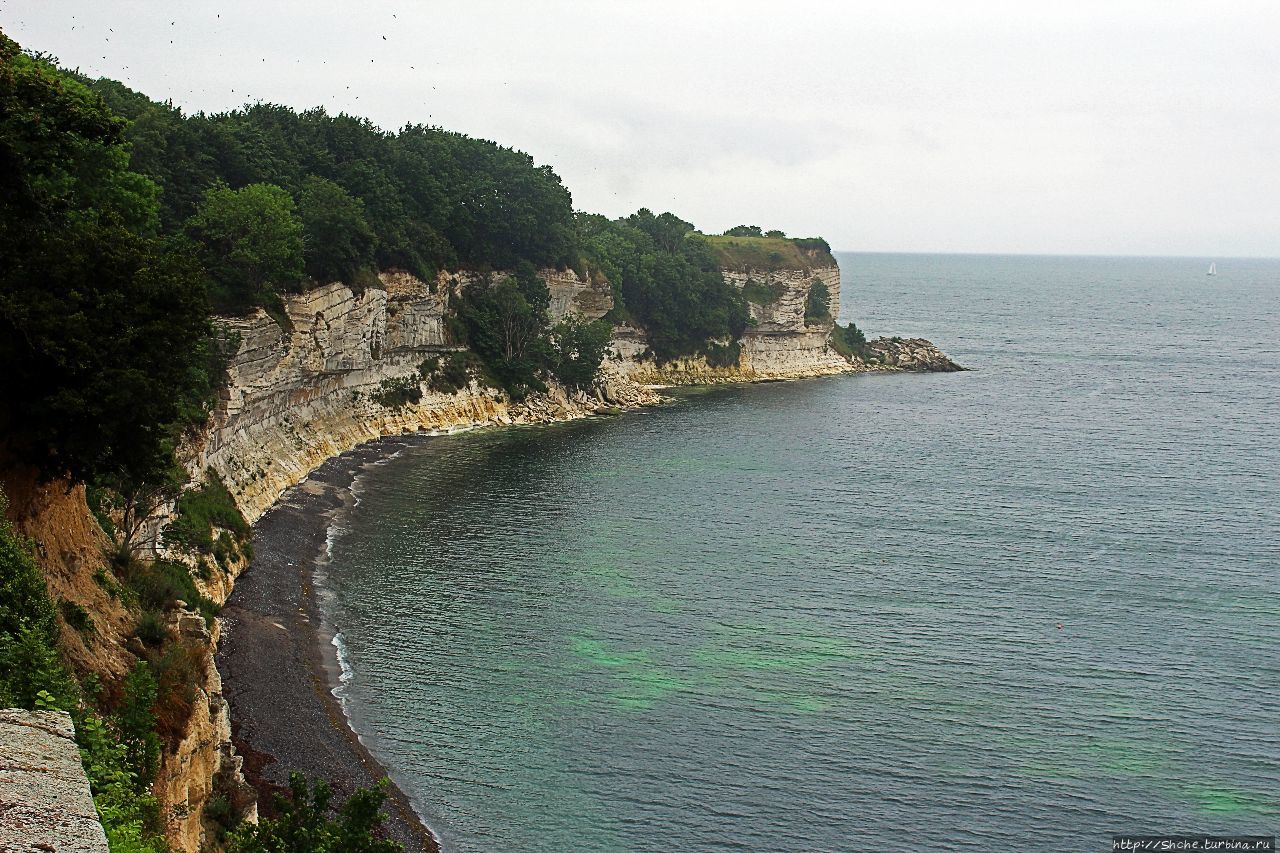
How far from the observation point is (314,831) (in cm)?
2338

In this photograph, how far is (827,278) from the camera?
16112 cm

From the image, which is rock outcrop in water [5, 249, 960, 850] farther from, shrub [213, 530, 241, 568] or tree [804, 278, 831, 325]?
tree [804, 278, 831, 325]

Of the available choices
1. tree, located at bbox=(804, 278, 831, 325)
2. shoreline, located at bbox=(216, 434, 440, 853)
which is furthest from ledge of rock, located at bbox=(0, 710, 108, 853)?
tree, located at bbox=(804, 278, 831, 325)

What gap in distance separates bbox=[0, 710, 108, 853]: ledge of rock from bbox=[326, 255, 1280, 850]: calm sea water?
2259cm

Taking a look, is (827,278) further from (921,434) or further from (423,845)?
(423,845)

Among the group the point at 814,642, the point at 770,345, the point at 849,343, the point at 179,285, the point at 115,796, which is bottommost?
the point at 814,642

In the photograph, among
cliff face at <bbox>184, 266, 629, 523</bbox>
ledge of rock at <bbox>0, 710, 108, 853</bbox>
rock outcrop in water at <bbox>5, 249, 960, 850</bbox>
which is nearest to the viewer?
ledge of rock at <bbox>0, 710, 108, 853</bbox>

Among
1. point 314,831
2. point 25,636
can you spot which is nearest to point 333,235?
point 314,831

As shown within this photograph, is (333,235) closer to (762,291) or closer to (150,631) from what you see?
(150,631)

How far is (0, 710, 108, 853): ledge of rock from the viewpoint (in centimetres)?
1090

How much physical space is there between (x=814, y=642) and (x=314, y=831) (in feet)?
97.4

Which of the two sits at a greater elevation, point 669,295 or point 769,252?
point 769,252

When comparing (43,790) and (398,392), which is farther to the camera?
(398,392)

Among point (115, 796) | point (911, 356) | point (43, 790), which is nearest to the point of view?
point (43, 790)
